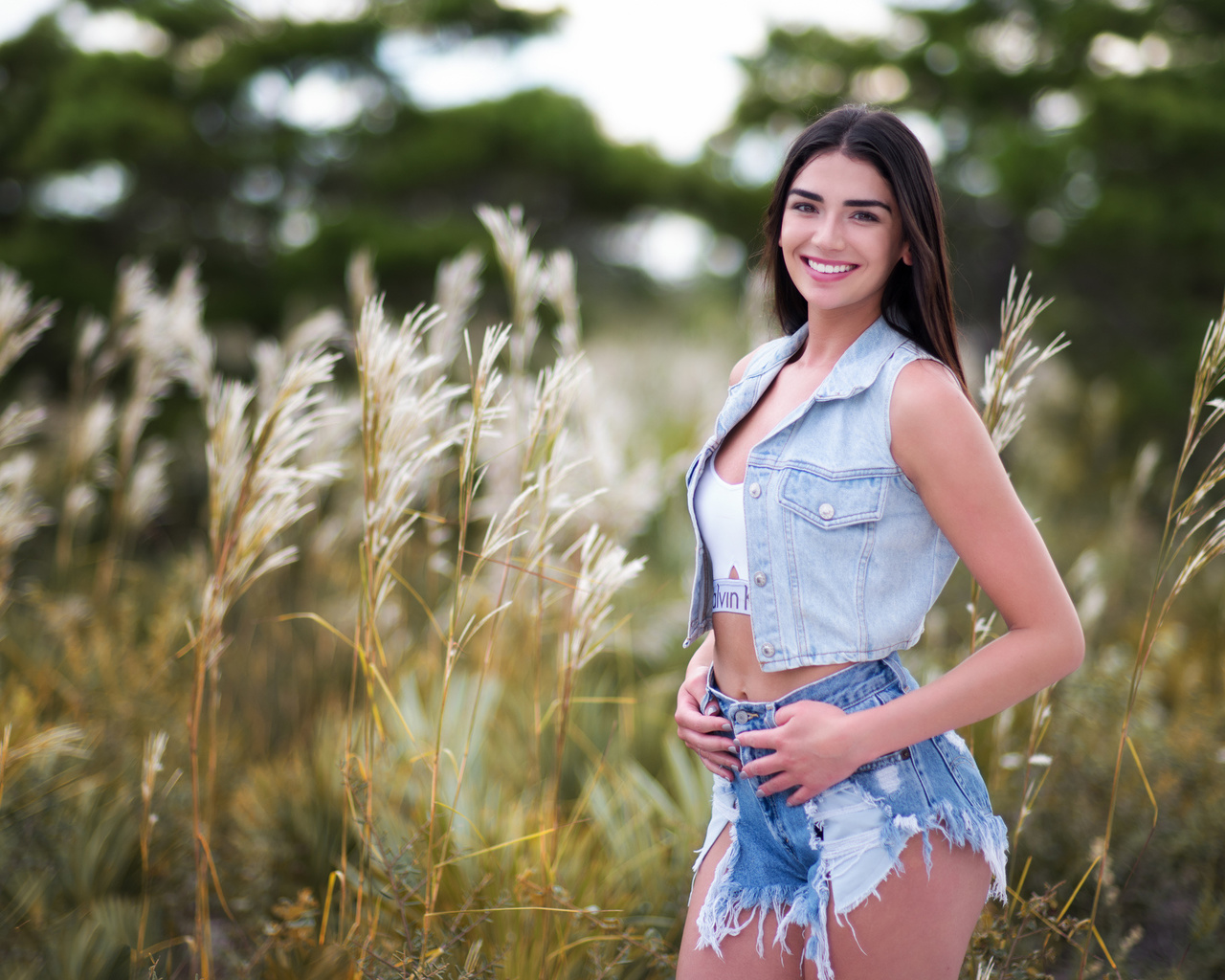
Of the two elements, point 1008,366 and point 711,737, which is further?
point 1008,366

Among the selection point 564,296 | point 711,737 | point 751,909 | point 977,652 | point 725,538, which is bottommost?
point 751,909

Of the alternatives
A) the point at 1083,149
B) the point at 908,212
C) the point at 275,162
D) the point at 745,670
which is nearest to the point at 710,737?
the point at 745,670

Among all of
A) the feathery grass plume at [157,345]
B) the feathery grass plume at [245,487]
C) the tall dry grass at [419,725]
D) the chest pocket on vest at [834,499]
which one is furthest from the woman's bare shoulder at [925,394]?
the feathery grass plume at [157,345]

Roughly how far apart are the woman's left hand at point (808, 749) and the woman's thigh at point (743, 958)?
0.23 m

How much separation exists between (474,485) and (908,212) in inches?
32.6

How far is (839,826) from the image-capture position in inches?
52.7

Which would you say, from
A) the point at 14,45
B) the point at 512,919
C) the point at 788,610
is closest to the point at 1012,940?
the point at 788,610

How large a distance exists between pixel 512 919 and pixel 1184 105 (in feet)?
26.5

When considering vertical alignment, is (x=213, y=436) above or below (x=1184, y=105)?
below

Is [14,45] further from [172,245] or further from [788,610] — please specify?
[788,610]

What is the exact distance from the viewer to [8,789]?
2.50m

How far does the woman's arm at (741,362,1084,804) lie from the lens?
1.28 meters

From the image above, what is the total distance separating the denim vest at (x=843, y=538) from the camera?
1.36 meters

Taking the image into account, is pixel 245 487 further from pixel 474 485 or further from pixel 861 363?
pixel 861 363
